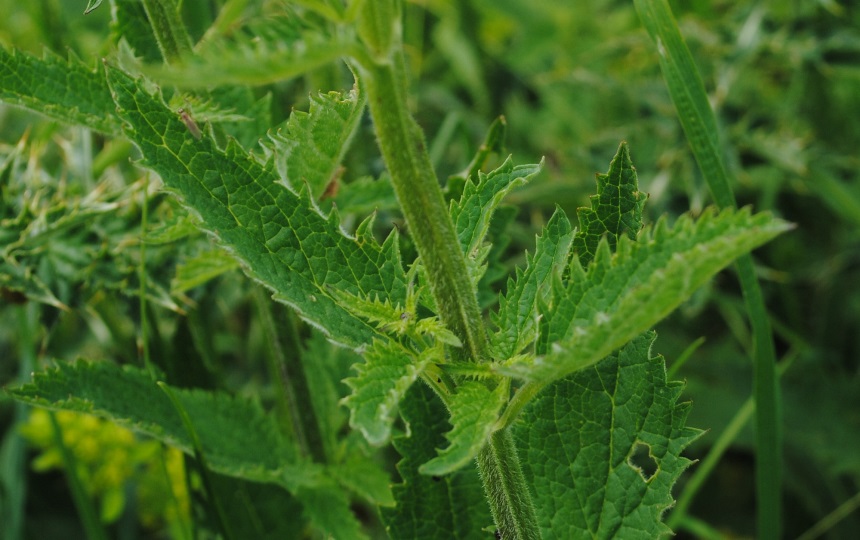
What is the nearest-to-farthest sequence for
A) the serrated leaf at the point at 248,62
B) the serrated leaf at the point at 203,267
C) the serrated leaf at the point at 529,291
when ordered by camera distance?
the serrated leaf at the point at 248,62, the serrated leaf at the point at 529,291, the serrated leaf at the point at 203,267

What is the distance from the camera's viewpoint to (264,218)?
1048 mm

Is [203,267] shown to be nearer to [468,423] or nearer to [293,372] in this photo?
[293,372]

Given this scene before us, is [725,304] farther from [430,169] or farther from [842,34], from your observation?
[430,169]

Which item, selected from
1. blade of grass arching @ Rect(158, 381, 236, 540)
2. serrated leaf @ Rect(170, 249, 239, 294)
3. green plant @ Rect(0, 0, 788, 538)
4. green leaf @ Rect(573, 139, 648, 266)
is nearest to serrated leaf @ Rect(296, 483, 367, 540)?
green plant @ Rect(0, 0, 788, 538)

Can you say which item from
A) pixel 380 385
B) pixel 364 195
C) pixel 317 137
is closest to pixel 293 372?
pixel 364 195

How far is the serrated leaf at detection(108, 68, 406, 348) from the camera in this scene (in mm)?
1037

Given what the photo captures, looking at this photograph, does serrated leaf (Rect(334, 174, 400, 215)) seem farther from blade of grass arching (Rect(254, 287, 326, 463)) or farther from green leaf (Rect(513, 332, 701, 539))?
green leaf (Rect(513, 332, 701, 539))

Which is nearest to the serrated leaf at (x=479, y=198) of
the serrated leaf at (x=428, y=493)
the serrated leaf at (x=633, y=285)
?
the serrated leaf at (x=633, y=285)

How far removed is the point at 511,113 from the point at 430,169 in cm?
241

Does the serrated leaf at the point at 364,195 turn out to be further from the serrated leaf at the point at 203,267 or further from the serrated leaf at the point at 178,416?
the serrated leaf at the point at 178,416

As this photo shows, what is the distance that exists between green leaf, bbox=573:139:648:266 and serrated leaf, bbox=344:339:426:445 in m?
0.28

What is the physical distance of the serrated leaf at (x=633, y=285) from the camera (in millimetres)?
786

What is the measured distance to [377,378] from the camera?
2.95 ft

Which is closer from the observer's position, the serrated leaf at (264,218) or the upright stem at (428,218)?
the upright stem at (428,218)
